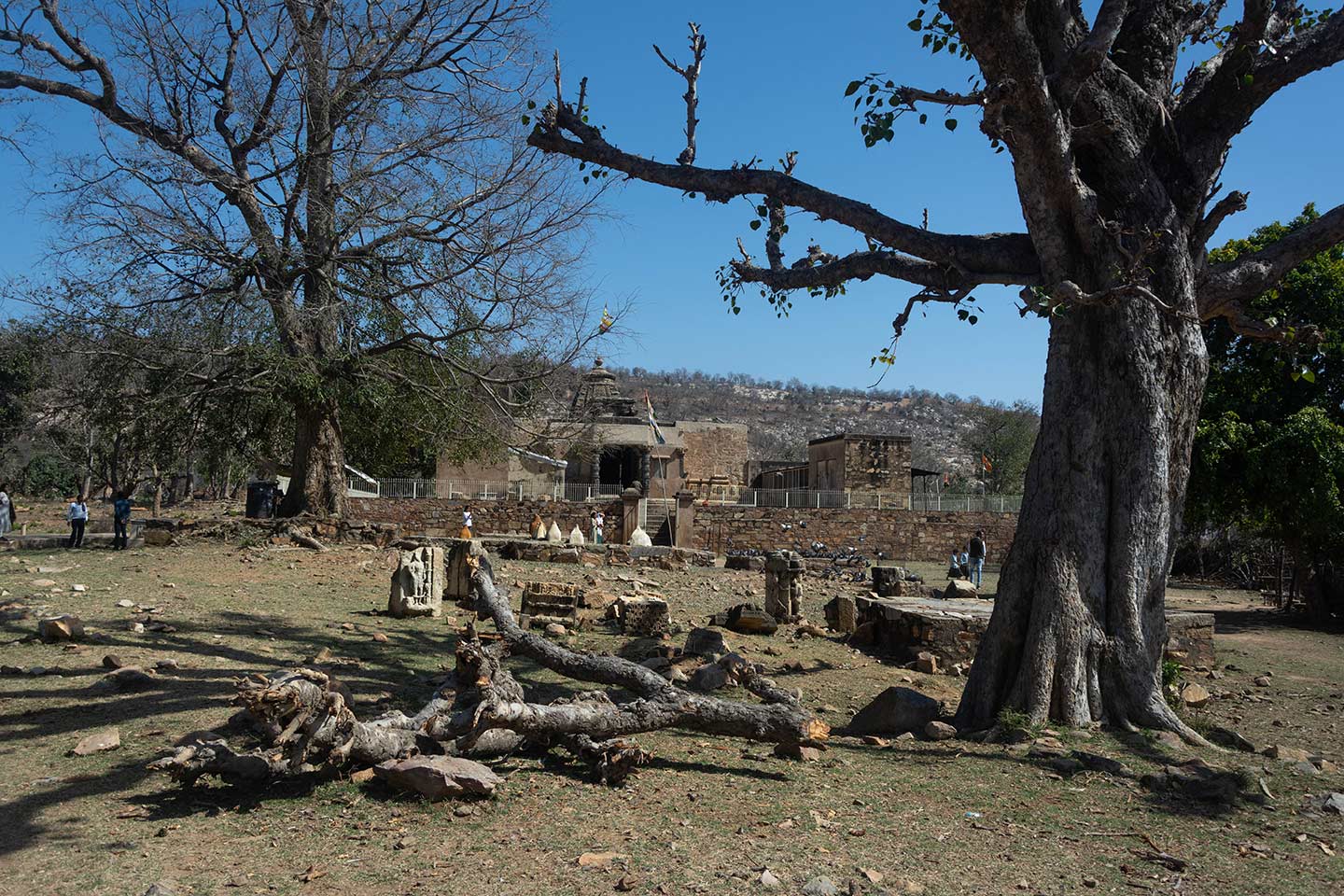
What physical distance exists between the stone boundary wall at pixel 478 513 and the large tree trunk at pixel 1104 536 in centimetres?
2170

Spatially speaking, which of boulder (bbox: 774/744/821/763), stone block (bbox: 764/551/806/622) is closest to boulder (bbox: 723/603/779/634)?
stone block (bbox: 764/551/806/622)

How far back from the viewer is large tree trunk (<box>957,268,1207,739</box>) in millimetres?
6395

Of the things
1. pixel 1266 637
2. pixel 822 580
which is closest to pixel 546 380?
pixel 822 580

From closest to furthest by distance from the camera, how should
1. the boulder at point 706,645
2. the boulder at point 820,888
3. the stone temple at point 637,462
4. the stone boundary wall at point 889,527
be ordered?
the boulder at point 820,888 < the boulder at point 706,645 < the stone boundary wall at point 889,527 < the stone temple at point 637,462

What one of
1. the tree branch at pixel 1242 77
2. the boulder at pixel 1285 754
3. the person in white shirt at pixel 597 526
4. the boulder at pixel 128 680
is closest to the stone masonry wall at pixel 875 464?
the person in white shirt at pixel 597 526

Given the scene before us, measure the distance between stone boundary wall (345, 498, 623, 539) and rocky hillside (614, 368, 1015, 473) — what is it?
1572 inches

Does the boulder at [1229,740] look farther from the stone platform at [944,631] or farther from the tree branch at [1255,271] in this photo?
the tree branch at [1255,271]

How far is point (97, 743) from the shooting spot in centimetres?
489

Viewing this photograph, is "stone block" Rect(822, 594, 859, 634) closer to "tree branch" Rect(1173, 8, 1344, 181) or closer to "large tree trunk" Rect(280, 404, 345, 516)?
"tree branch" Rect(1173, 8, 1344, 181)

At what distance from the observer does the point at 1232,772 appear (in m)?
5.32

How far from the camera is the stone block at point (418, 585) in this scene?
976 centimetres

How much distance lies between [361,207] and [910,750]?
12.1 metres

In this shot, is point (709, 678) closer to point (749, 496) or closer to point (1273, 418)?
point (1273, 418)

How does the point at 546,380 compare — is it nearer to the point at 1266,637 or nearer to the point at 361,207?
the point at 361,207
